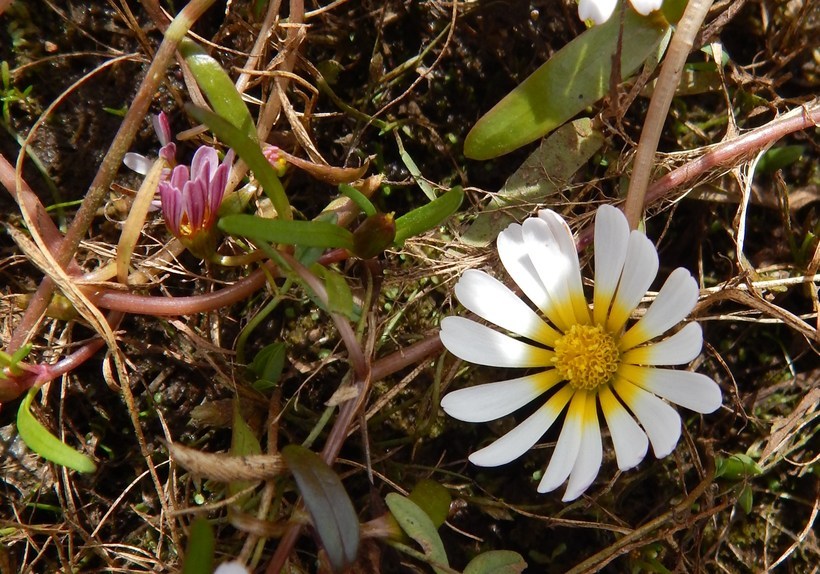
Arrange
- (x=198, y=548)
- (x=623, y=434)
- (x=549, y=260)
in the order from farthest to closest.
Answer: (x=549, y=260), (x=623, y=434), (x=198, y=548)

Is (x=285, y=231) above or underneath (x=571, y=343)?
above

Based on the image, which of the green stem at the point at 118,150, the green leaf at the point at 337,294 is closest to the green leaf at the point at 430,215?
the green leaf at the point at 337,294

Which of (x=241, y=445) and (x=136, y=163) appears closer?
(x=241, y=445)

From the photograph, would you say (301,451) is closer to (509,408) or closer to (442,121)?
(509,408)

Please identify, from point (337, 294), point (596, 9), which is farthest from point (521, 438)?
point (596, 9)

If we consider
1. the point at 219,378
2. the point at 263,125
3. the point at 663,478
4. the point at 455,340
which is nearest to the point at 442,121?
the point at 263,125

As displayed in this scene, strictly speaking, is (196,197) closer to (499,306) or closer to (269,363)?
(269,363)
